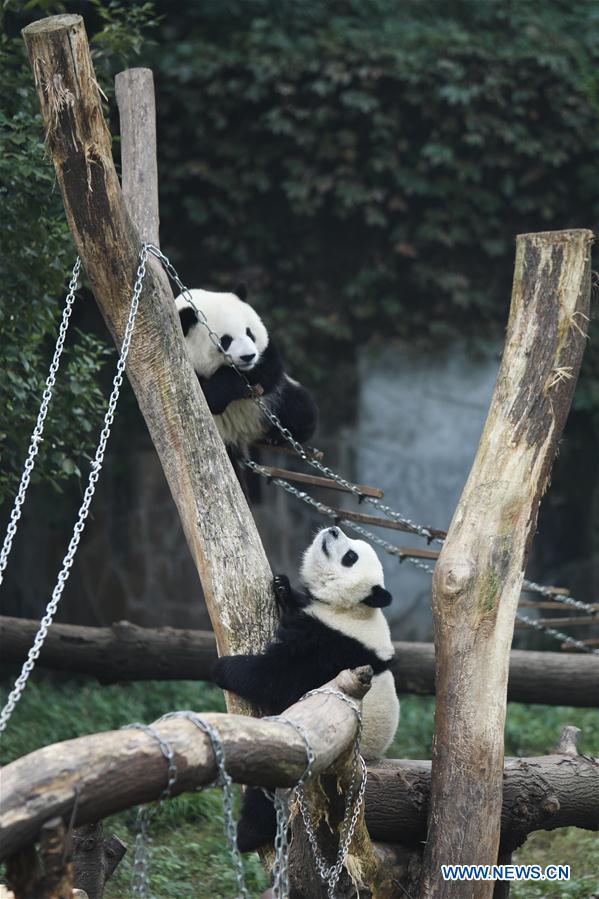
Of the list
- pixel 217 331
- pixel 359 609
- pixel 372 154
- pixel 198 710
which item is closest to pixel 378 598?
pixel 359 609

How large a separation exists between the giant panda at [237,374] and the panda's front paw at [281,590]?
108cm

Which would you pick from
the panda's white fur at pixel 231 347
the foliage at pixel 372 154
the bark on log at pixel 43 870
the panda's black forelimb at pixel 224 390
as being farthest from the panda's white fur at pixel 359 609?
the foliage at pixel 372 154

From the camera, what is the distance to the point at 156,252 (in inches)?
153

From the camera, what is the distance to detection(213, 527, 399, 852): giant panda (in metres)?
3.70

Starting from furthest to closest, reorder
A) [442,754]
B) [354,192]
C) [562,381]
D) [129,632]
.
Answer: [354,192]
[129,632]
[562,381]
[442,754]

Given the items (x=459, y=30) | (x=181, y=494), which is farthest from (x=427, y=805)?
(x=459, y=30)

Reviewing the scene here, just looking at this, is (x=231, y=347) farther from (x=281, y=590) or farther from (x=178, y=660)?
(x=178, y=660)

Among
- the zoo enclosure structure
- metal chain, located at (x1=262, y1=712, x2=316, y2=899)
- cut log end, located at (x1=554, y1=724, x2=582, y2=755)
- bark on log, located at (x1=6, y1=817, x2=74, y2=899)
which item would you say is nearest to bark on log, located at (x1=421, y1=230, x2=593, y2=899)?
the zoo enclosure structure

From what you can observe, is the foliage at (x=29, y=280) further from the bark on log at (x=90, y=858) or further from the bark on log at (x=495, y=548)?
the bark on log at (x=495, y=548)

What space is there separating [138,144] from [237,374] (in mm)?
1050

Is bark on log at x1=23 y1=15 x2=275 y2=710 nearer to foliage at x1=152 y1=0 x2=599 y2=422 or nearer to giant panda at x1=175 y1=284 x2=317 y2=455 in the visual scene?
giant panda at x1=175 y1=284 x2=317 y2=455

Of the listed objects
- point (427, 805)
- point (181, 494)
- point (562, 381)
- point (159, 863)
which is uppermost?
point (562, 381)

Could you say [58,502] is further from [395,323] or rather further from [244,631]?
[244,631]

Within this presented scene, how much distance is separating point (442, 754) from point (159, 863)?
6.11 ft
